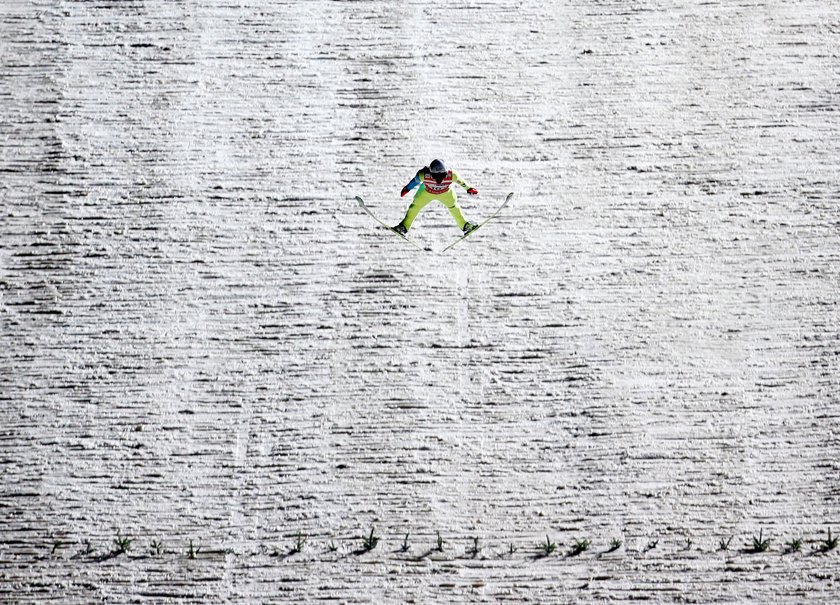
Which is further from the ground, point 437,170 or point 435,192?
point 437,170

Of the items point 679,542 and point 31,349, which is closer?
point 679,542

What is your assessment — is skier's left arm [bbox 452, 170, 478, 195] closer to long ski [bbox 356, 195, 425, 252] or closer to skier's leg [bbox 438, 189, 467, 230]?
skier's leg [bbox 438, 189, 467, 230]

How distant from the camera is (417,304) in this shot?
873 cm

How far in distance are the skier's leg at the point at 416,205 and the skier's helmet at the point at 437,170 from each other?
239 mm

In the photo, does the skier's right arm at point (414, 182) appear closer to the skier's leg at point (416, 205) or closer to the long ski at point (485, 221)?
the skier's leg at point (416, 205)

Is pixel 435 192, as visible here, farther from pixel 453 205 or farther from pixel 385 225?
pixel 385 225

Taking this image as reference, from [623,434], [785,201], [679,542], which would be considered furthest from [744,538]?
[785,201]

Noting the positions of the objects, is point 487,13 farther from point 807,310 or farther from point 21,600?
point 21,600

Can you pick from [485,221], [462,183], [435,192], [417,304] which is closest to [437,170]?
[435,192]

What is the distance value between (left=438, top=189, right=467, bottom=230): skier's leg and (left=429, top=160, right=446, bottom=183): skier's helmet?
20cm

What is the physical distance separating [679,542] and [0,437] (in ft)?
18.4

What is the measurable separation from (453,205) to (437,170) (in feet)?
1.53

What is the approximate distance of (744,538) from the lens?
787 centimetres

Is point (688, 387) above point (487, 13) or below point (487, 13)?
below
